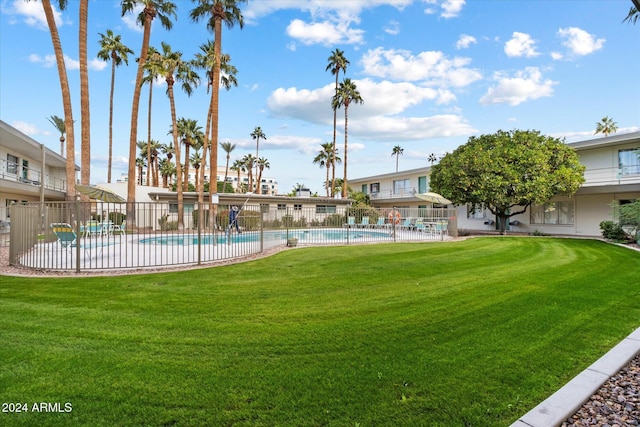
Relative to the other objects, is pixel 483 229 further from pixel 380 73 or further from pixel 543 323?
pixel 543 323

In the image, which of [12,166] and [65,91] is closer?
[65,91]

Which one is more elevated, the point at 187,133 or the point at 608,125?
the point at 608,125

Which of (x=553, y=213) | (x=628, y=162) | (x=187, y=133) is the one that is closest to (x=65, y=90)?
(x=187, y=133)

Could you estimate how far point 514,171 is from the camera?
67.2ft

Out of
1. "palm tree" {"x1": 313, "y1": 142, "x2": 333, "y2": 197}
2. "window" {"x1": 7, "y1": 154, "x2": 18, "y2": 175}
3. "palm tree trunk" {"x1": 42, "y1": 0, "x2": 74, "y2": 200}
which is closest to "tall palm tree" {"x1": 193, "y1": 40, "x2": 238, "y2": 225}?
"palm tree trunk" {"x1": 42, "y1": 0, "x2": 74, "y2": 200}

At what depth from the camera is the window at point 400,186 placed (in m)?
37.0

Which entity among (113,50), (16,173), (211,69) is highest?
(113,50)

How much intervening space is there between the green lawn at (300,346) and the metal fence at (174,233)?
1.94 m

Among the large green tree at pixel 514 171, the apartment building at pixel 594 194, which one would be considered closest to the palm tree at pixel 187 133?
the apartment building at pixel 594 194

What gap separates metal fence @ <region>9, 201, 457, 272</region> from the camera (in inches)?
364

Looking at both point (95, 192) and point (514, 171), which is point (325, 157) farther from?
point (95, 192)

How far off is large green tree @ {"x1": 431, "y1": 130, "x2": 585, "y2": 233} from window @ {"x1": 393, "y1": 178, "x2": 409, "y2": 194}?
13436 millimetres

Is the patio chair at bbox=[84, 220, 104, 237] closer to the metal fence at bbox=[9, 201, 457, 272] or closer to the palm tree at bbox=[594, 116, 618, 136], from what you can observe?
the metal fence at bbox=[9, 201, 457, 272]

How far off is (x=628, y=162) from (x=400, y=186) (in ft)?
66.6
